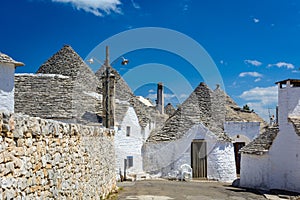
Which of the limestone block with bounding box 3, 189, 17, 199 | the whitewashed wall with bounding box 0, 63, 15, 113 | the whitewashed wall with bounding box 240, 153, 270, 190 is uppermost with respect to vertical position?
the whitewashed wall with bounding box 0, 63, 15, 113

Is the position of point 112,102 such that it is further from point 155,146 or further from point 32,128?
point 32,128

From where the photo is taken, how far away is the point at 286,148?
16234 mm

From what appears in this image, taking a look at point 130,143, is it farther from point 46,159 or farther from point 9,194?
point 9,194

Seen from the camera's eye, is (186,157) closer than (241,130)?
Yes

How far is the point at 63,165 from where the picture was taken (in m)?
7.02

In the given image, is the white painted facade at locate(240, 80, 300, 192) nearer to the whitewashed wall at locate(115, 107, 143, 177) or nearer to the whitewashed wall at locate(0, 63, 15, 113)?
the whitewashed wall at locate(115, 107, 143, 177)

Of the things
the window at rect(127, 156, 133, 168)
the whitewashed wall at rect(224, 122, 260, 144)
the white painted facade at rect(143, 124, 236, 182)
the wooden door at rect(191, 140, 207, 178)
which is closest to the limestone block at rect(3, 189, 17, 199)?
the window at rect(127, 156, 133, 168)

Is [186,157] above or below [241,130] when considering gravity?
below

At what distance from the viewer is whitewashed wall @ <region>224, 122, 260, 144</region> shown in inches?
1056

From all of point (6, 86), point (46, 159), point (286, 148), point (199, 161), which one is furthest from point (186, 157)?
point (46, 159)

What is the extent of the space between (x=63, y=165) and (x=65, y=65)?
1651 centimetres

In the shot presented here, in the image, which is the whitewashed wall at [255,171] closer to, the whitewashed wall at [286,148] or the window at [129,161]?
the whitewashed wall at [286,148]

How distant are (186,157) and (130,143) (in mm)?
3466

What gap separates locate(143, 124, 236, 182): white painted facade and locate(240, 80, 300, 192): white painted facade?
4821mm
